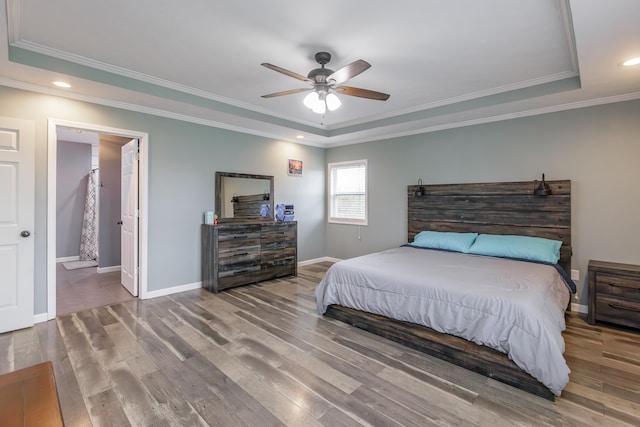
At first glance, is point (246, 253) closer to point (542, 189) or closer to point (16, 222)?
point (16, 222)

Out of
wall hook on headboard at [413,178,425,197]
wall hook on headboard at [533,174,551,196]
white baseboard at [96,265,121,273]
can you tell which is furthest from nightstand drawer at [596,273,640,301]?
white baseboard at [96,265,121,273]

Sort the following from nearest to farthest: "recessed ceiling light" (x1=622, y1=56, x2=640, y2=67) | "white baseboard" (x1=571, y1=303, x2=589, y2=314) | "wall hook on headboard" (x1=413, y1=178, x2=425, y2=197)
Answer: "recessed ceiling light" (x1=622, y1=56, x2=640, y2=67), "white baseboard" (x1=571, y1=303, x2=589, y2=314), "wall hook on headboard" (x1=413, y1=178, x2=425, y2=197)

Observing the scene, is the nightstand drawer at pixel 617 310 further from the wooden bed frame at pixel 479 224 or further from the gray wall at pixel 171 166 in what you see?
the gray wall at pixel 171 166

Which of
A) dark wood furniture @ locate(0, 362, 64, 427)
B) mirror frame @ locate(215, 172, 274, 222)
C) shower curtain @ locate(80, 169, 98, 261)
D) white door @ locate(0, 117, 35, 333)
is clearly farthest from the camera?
shower curtain @ locate(80, 169, 98, 261)

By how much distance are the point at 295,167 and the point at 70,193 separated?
5025mm

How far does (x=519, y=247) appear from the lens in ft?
11.8

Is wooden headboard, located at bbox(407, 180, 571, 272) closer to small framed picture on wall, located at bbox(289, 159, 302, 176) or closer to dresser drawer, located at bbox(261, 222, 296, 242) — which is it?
dresser drawer, located at bbox(261, 222, 296, 242)

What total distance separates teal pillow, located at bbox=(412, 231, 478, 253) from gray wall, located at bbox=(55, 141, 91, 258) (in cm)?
705

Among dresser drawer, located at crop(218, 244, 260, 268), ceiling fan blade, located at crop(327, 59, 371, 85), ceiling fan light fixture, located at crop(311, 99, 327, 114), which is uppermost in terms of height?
ceiling fan blade, located at crop(327, 59, 371, 85)

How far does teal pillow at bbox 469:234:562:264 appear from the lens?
136 inches

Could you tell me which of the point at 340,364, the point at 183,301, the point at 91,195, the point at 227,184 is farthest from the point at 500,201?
the point at 91,195

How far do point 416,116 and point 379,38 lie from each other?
6.67 ft

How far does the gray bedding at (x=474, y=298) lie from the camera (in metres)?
2.05

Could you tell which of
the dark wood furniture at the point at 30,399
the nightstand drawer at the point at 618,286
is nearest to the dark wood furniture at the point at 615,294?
the nightstand drawer at the point at 618,286
